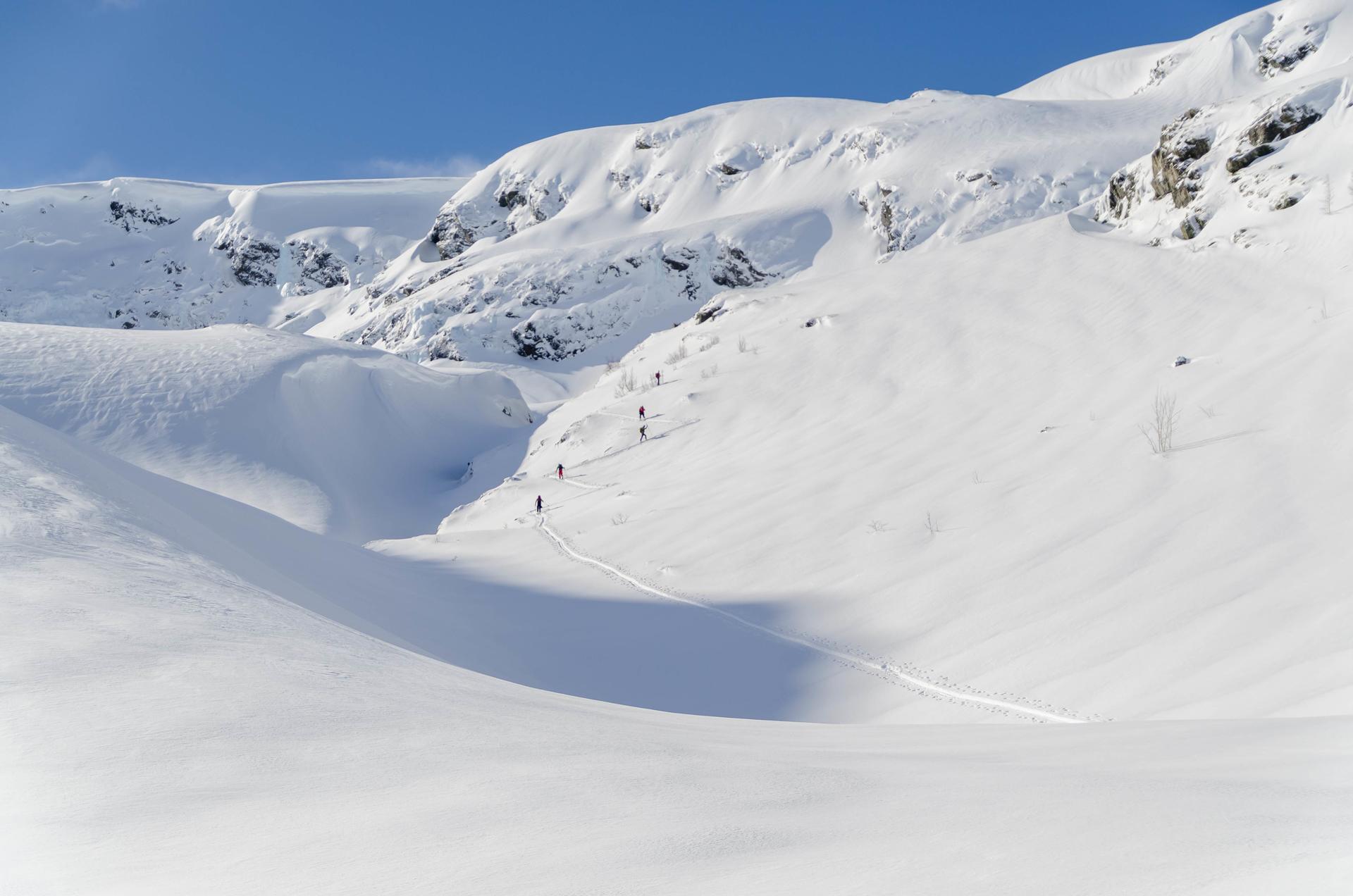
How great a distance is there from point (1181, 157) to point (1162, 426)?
11.4 meters

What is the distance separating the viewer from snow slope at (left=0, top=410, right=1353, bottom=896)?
5.37ft

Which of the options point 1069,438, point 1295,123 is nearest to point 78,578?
point 1069,438

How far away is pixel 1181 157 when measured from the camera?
17.8 metres

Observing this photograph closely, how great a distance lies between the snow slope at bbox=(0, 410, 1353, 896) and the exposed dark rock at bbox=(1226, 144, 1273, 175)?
53.2 feet

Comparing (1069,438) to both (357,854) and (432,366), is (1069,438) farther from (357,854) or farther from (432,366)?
(432,366)

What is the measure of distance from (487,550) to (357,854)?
11966 mm

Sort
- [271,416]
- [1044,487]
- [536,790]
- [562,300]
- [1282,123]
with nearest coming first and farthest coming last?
[536,790] → [1044,487] → [1282,123] → [271,416] → [562,300]

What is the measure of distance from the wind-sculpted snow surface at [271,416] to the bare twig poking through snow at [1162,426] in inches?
654

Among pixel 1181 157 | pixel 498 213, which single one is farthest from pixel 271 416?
pixel 498 213

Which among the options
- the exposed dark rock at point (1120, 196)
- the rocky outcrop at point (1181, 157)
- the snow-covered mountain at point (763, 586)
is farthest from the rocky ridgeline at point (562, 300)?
the rocky outcrop at point (1181, 157)

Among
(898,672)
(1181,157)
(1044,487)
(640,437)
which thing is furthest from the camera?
(640,437)

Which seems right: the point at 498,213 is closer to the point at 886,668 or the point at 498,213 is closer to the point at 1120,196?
the point at 1120,196

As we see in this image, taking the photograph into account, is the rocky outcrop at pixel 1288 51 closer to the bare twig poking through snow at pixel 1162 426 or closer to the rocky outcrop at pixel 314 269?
the bare twig poking through snow at pixel 1162 426

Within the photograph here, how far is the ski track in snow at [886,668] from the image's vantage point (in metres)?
5.70
